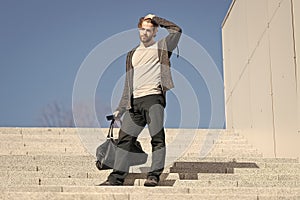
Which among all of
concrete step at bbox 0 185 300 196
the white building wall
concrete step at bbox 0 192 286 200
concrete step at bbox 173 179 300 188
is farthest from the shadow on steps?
the white building wall

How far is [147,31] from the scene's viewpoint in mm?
6020

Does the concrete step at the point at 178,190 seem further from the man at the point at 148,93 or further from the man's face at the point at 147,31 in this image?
the man's face at the point at 147,31

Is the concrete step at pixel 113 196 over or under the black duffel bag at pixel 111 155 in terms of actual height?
under

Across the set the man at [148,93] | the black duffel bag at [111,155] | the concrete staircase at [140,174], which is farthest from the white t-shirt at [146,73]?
the concrete staircase at [140,174]

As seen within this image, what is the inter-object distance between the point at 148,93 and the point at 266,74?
413cm

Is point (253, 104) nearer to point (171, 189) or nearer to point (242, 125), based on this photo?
point (242, 125)

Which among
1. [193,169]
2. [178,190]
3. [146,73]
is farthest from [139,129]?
[193,169]

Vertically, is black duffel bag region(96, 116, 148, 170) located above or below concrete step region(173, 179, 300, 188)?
above

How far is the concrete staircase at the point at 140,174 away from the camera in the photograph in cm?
543

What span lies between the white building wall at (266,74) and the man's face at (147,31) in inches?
89.1

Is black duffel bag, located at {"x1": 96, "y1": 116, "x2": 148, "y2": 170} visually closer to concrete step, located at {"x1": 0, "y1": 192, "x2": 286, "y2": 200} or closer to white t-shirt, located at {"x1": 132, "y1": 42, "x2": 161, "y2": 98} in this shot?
white t-shirt, located at {"x1": 132, "y1": 42, "x2": 161, "y2": 98}

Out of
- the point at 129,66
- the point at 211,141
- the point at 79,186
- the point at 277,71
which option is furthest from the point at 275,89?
the point at 79,186

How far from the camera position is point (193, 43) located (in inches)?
254

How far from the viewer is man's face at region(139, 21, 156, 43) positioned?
6.01 metres
